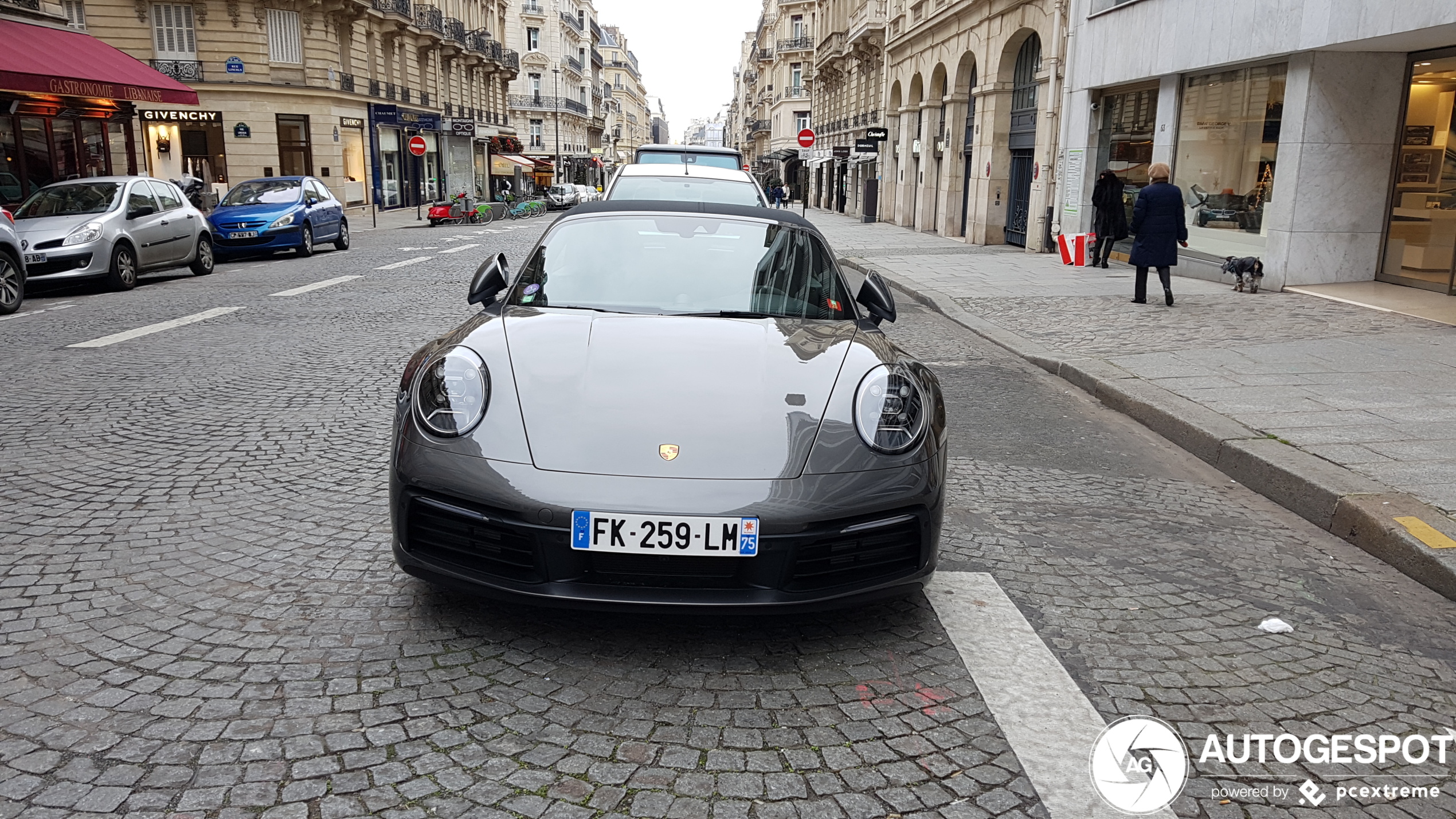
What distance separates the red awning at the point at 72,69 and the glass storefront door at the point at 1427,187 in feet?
68.2

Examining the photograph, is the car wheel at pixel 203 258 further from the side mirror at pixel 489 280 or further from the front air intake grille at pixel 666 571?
the front air intake grille at pixel 666 571

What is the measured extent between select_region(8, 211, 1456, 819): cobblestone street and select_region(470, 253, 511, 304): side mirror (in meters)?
1.00

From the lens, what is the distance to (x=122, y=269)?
13789 mm

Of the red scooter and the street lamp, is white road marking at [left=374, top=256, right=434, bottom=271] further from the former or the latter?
the street lamp

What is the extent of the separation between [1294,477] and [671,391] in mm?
3446

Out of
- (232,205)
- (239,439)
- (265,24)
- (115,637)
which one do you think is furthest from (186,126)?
(115,637)

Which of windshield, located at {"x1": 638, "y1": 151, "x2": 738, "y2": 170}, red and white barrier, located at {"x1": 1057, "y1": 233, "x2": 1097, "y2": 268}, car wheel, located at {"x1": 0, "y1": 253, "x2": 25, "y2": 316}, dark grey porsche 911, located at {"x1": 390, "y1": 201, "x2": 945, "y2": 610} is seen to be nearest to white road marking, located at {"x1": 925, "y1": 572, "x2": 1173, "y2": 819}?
dark grey porsche 911, located at {"x1": 390, "y1": 201, "x2": 945, "y2": 610}

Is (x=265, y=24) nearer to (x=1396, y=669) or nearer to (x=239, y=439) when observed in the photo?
(x=239, y=439)

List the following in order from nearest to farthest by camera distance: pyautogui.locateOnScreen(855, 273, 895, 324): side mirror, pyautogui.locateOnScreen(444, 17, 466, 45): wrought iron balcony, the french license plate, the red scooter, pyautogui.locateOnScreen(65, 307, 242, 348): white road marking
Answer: the french license plate → pyautogui.locateOnScreen(855, 273, 895, 324): side mirror → pyautogui.locateOnScreen(65, 307, 242, 348): white road marking → the red scooter → pyautogui.locateOnScreen(444, 17, 466, 45): wrought iron balcony

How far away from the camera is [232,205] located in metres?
19.1

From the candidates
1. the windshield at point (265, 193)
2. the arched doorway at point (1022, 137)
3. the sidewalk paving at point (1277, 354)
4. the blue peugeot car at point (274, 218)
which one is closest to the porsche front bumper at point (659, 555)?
the sidewalk paving at point (1277, 354)

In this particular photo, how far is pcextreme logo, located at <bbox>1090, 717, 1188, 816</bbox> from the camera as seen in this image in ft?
8.09

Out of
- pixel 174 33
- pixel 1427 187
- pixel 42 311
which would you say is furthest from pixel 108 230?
pixel 174 33

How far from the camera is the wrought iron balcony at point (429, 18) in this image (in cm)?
4638
